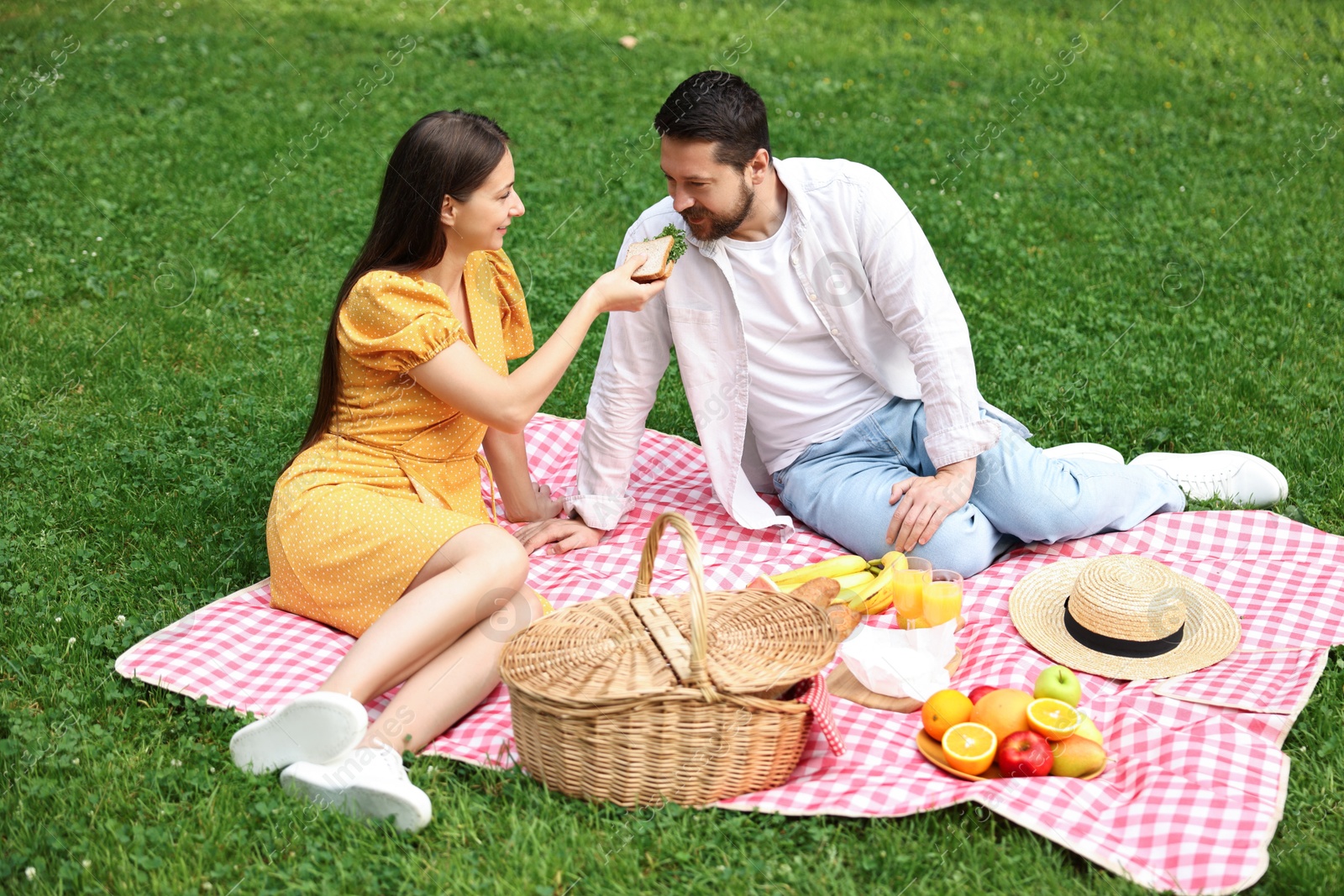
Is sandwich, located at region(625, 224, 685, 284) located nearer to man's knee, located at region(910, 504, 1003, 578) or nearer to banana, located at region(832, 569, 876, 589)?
banana, located at region(832, 569, 876, 589)

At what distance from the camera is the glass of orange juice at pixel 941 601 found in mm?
3725

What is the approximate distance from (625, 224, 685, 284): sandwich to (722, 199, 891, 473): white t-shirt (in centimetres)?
17

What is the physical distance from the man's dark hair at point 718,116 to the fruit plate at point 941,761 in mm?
1974

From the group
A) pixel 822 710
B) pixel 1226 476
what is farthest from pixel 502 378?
pixel 1226 476

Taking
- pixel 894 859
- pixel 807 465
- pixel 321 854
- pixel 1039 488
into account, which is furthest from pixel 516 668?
pixel 1039 488

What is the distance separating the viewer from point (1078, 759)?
315 centimetres

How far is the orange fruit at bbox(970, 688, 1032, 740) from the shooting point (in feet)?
10.7

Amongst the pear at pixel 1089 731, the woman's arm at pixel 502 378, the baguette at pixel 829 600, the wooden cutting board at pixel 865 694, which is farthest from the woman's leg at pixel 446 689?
the pear at pixel 1089 731

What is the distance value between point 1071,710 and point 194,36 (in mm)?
9856

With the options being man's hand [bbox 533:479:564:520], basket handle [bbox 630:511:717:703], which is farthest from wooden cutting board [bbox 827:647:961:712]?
man's hand [bbox 533:479:564:520]

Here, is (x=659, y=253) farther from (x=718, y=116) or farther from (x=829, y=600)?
(x=829, y=600)

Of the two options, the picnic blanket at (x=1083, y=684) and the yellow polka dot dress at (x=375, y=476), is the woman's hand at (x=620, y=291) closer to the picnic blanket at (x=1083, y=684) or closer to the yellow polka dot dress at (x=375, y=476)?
the yellow polka dot dress at (x=375, y=476)

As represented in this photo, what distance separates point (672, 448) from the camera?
5.30 meters

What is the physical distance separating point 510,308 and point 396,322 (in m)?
0.80
